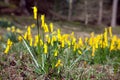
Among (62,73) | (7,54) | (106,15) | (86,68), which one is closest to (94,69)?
(86,68)

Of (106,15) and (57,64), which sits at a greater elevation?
(57,64)

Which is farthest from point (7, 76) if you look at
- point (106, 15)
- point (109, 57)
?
point (106, 15)

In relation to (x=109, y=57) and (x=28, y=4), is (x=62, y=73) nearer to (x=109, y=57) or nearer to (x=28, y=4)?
(x=109, y=57)

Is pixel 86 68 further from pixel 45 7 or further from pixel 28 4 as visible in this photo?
pixel 45 7

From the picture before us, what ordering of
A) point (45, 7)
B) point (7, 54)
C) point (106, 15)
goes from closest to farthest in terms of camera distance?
point (7, 54)
point (45, 7)
point (106, 15)

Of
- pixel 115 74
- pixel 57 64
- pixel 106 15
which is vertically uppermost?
pixel 57 64

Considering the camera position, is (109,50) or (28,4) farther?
(28,4)

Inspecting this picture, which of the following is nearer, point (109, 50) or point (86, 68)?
point (86, 68)

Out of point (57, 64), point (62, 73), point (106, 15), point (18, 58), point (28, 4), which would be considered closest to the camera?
point (57, 64)

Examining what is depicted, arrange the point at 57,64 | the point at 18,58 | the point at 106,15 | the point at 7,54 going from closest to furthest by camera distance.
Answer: the point at 57,64 → the point at 18,58 → the point at 7,54 → the point at 106,15
